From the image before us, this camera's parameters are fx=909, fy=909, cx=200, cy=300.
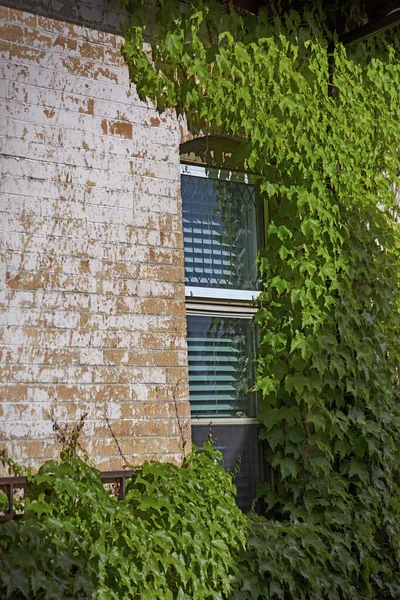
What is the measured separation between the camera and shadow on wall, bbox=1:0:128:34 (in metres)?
4.36

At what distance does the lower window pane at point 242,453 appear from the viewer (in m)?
5.09

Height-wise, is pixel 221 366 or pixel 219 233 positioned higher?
pixel 219 233

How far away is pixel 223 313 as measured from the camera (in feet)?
17.1

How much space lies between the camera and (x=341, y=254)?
5.55 metres

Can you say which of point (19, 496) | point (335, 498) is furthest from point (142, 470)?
point (335, 498)

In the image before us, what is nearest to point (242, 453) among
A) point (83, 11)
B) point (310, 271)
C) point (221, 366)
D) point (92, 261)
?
point (221, 366)

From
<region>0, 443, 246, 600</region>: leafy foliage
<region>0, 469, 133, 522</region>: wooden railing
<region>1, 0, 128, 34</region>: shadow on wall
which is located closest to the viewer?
<region>0, 443, 246, 600</region>: leafy foliage

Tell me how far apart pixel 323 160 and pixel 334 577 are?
2423mm

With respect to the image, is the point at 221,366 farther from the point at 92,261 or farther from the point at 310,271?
the point at 92,261

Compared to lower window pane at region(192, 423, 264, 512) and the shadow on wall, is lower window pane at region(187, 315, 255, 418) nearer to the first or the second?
lower window pane at region(192, 423, 264, 512)

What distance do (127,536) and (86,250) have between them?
1363 millimetres

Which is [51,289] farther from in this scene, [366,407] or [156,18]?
[366,407]

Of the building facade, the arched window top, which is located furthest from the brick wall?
the arched window top

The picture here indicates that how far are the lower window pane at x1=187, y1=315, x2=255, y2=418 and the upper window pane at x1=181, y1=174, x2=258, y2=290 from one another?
9.5 inches
